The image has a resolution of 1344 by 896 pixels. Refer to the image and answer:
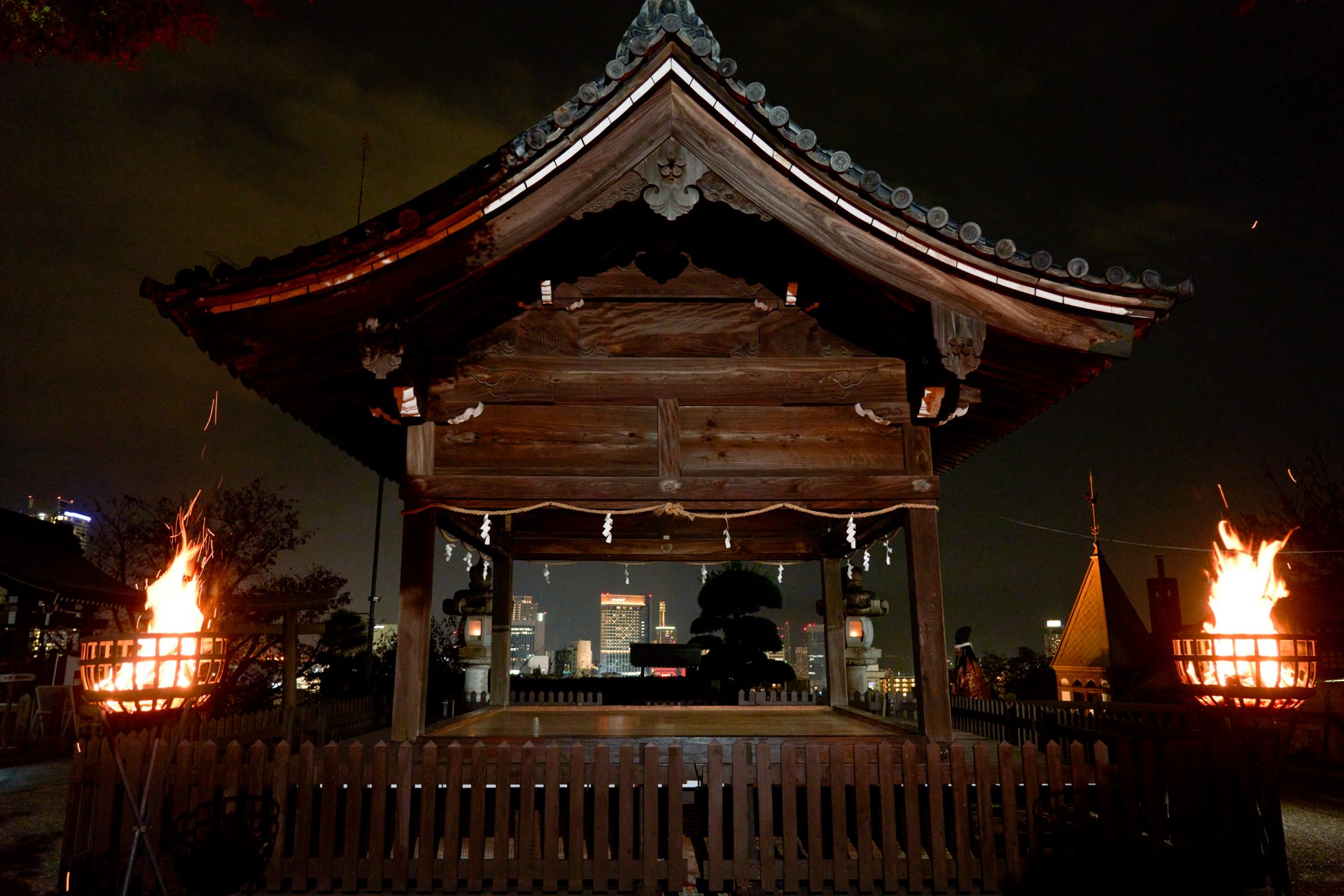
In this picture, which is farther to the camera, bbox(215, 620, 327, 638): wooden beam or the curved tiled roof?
bbox(215, 620, 327, 638): wooden beam

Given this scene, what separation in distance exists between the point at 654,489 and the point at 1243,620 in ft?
17.8

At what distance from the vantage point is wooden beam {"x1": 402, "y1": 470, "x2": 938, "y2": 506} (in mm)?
7746

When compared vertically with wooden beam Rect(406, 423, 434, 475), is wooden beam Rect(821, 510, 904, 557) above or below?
below

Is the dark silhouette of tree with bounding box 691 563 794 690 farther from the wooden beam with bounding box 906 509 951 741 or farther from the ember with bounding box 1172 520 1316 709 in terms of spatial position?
the ember with bounding box 1172 520 1316 709

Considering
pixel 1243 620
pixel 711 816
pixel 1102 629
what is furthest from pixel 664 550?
pixel 1102 629

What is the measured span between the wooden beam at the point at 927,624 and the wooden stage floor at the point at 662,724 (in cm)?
67

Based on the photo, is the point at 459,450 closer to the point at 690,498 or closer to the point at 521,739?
the point at 690,498

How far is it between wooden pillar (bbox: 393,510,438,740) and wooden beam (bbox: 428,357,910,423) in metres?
1.22

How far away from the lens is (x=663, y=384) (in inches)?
313

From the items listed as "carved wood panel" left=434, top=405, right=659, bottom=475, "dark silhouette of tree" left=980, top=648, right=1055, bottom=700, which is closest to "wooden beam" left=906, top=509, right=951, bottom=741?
"carved wood panel" left=434, top=405, right=659, bottom=475

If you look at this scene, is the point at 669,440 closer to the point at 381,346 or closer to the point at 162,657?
the point at 381,346

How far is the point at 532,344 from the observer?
807cm

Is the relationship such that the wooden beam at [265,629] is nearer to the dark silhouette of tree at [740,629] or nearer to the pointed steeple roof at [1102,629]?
the dark silhouette of tree at [740,629]

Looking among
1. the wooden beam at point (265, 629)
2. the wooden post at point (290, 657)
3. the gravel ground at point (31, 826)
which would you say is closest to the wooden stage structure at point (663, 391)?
the gravel ground at point (31, 826)
